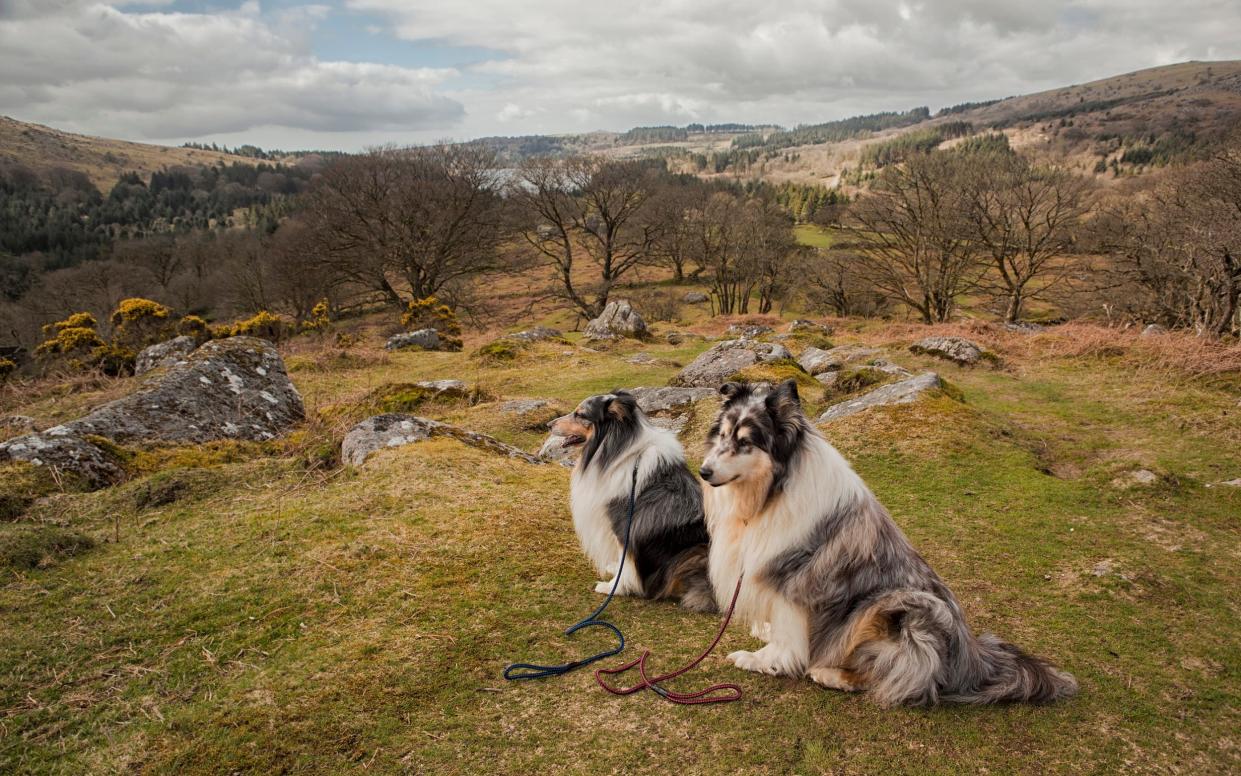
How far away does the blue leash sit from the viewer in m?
4.60

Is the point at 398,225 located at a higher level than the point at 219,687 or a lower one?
higher

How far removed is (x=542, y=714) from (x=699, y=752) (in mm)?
1112

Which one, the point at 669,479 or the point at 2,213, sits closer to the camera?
the point at 669,479

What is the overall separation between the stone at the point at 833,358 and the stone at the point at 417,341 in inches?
643

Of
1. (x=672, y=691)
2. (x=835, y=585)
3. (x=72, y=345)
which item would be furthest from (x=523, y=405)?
(x=72, y=345)

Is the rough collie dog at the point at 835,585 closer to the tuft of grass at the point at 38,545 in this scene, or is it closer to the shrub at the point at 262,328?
the tuft of grass at the point at 38,545

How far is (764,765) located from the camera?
3.80 m

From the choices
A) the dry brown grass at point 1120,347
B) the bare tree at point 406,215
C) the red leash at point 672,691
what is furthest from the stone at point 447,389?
the bare tree at point 406,215

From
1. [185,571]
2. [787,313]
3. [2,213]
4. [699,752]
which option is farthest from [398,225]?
[2,213]

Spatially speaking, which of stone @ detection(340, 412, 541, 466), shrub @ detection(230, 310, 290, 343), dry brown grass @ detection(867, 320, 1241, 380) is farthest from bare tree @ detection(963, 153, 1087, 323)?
shrub @ detection(230, 310, 290, 343)

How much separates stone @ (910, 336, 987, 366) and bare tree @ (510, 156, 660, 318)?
28.2 metres

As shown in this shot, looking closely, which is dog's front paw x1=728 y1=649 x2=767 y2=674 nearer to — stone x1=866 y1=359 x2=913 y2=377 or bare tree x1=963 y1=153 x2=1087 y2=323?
stone x1=866 y1=359 x2=913 y2=377

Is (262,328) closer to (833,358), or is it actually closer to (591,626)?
(833,358)

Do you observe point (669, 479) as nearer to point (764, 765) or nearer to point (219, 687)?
point (764, 765)
